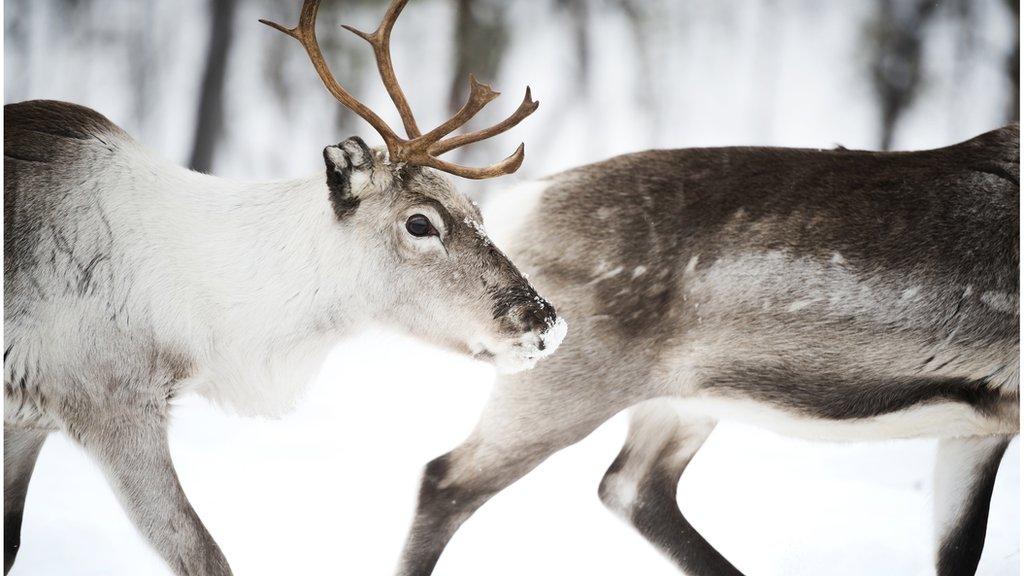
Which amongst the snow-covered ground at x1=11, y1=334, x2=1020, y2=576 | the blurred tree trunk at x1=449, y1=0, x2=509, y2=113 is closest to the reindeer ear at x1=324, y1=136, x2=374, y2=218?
the snow-covered ground at x1=11, y1=334, x2=1020, y2=576

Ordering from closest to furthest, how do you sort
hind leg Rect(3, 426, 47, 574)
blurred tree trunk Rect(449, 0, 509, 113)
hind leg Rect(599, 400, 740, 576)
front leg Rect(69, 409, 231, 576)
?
front leg Rect(69, 409, 231, 576) → hind leg Rect(3, 426, 47, 574) → hind leg Rect(599, 400, 740, 576) → blurred tree trunk Rect(449, 0, 509, 113)

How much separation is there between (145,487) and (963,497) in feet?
5.76

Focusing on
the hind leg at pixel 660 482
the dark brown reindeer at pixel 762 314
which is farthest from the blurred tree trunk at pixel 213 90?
the hind leg at pixel 660 482

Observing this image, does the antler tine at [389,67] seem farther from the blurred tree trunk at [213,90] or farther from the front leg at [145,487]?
the front leg at [145,487]

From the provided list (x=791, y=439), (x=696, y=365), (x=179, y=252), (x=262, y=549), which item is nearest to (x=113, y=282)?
(x=179, y=252)

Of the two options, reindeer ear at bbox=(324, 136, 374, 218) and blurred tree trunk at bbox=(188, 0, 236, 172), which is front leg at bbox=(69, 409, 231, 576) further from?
blurred tree trunk at bbox=(188, 0, 236, 172)

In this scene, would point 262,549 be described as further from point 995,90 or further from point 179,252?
point 995,90

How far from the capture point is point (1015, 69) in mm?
2035

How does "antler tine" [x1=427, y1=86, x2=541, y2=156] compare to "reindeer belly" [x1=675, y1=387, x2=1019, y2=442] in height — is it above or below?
above

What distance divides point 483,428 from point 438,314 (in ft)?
1.08

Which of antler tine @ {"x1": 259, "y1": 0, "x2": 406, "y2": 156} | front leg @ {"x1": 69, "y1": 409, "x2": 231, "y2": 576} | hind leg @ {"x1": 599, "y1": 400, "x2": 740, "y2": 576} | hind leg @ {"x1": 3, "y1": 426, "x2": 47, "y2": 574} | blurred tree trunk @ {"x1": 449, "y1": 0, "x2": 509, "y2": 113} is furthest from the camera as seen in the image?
blurred tree trunk @ {"x1": 449, "y1": 0, "x2": 509, "y2": 113}

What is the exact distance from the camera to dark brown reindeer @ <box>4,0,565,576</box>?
1591mm

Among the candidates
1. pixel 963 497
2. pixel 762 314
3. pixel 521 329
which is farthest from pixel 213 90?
pixel 963 497

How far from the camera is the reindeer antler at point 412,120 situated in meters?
1.65
